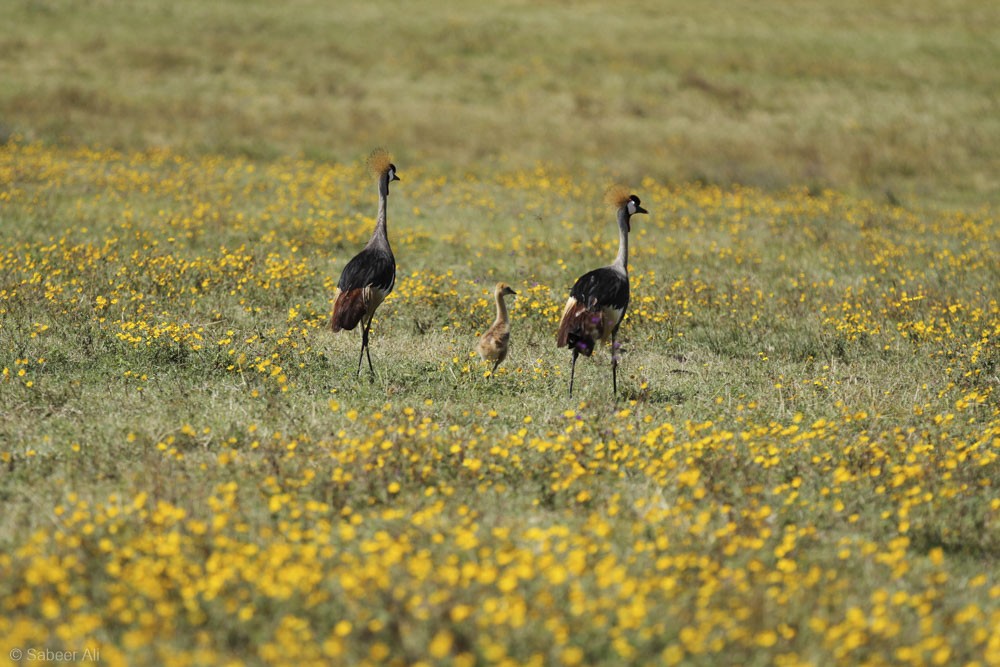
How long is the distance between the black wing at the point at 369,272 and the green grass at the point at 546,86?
1221 cm

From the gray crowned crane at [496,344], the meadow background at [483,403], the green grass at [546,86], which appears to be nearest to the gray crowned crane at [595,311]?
the meadow background at [483,403]

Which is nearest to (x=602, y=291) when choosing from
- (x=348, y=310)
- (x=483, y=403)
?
(x=483, y=403)

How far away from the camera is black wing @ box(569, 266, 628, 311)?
327 inches

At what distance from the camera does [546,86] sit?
31.0 metres

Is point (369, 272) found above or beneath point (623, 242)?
beneath

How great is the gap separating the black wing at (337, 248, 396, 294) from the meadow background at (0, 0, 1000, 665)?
0.80 metres

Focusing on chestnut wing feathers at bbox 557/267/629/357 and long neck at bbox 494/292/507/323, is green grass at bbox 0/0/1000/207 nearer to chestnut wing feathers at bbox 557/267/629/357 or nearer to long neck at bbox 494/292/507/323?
long neck at bbox 494/292/507/323

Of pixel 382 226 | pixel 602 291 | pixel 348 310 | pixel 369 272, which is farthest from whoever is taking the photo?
pixel 382 226

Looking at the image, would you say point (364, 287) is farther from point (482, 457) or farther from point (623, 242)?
point (482, 457)

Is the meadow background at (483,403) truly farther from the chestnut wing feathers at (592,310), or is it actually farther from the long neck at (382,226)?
the long neck at (382,226)

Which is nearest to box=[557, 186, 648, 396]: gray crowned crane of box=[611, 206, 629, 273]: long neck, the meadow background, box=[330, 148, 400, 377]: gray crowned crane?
box=[611, 206, 629, 273]: long neck

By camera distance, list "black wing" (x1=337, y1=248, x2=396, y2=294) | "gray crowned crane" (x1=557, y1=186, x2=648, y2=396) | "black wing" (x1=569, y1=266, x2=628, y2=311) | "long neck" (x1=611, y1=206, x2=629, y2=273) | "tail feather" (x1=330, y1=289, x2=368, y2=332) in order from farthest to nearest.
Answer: "black wing" (x1=337, y1=248, x2=396, y2=294) → "long neck" (x1=611, y1=206, x2=629, y2=273) → "tail feather" (x1=330, y1=289, x2=368, y2=332) → "black wing" (x1=569, y1=266, x2=628, y2=311) → "gray crowned crane" (x1=557, y1=186, x2=648, y2=396)

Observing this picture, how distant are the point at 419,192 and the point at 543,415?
37.4ft

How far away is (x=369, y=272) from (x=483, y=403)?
6.30 ft
